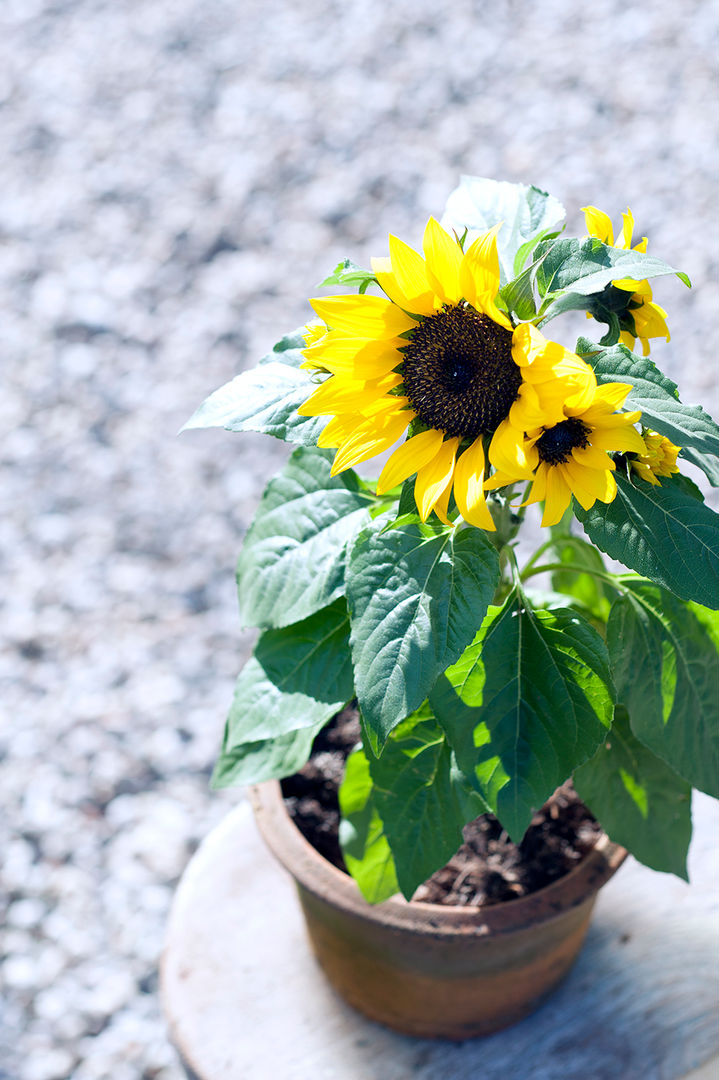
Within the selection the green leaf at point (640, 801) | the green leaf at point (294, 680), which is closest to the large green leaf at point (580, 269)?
the green leaf at point (294, 680)

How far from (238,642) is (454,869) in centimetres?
84

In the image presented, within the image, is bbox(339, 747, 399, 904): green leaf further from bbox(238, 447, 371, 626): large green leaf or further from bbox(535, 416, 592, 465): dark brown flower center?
bbox(535, 416, 592, 465): dark brown flower center

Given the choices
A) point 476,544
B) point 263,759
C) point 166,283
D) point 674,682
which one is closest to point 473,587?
point 476,544

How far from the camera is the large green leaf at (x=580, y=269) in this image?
2.31ft

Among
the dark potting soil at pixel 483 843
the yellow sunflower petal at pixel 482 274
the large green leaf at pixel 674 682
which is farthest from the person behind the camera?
the dark potting soil at pixel 483 843

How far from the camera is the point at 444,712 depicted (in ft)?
2.82

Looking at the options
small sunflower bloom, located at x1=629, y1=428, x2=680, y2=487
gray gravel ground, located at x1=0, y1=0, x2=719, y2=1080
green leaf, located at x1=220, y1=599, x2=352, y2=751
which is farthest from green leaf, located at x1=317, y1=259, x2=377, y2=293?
gray gravel ground, located at x1=0, y1=0, x2=719, y2=1080

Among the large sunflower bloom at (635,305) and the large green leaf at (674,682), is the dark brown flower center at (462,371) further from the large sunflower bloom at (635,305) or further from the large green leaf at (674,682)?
the large green leaf at (674,682)

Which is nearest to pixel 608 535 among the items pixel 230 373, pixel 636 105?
pixel 230 373

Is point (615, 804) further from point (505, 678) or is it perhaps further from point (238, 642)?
point (238, 642)

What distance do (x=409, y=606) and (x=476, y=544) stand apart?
0.25 ft

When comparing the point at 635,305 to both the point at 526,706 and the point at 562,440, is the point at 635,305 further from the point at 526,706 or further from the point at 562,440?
the point at 526,706

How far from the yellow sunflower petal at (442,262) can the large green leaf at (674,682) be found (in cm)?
36

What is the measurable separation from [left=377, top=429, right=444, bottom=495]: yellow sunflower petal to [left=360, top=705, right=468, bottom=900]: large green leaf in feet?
0.93
